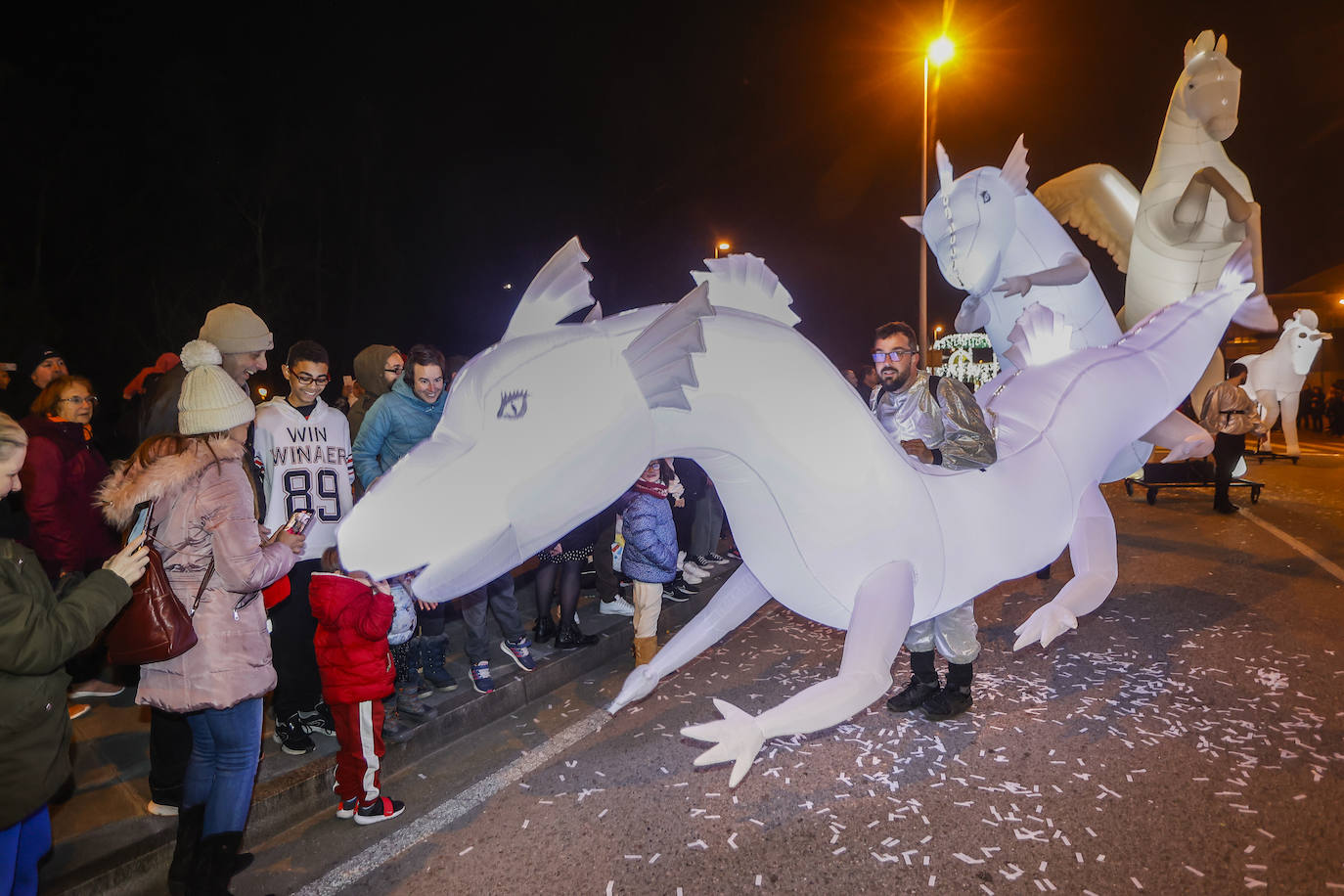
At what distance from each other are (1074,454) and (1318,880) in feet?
5.51

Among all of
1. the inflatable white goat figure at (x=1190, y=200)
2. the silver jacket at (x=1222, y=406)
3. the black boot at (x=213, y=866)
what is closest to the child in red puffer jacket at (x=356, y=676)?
the black boot at (x=213, y=866)

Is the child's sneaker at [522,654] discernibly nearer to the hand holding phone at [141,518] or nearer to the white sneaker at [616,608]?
the white sneaker at [616,608]

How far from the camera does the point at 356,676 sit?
123 inches

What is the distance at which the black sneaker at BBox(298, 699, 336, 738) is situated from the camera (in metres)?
3.70

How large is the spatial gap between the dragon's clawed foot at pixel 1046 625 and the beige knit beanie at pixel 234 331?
3478mm

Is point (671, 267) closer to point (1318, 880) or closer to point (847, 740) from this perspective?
point (847, 740)

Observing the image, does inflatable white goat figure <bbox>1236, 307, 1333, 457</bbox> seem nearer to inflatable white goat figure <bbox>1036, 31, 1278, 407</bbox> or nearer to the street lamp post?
the street lamp post

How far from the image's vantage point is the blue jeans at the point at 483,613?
4.29 meters

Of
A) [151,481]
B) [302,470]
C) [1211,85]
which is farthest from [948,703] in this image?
[1211,85]

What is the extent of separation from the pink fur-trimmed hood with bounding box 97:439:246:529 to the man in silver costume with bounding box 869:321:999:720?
245cm

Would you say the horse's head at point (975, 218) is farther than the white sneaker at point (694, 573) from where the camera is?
No

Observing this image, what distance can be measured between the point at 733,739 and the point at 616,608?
363 cm

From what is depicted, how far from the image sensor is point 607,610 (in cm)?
568

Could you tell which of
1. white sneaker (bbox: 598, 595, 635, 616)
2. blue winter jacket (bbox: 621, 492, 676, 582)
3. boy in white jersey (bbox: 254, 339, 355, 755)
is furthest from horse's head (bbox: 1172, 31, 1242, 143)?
boy in white jersey (bbox: 254, 339, 355, 755)
